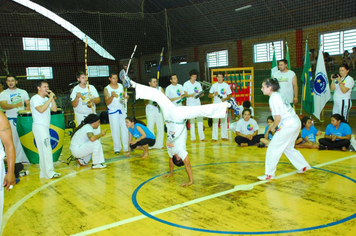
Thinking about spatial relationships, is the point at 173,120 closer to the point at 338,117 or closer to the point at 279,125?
the point at 279,125

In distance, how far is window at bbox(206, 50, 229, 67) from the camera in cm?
2174

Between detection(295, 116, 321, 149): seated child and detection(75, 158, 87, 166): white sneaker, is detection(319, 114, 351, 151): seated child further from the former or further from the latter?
detection(75, 158, 87, 166): white sneaker

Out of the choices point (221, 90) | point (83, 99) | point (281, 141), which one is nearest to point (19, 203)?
point (83, 99)

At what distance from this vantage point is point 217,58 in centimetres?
2238

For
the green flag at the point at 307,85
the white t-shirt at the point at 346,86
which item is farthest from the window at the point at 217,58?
the white t-shirt at the point at 346,86

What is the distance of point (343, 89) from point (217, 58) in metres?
15.5

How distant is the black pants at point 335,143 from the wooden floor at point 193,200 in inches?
10.0

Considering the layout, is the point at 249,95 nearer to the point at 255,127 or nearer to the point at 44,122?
the point at 255,127

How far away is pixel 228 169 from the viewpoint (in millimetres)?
Answer: 5965

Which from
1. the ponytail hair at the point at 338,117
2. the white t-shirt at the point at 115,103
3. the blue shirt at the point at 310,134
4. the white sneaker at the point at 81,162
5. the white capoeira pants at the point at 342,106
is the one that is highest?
the white t-shirt at the point at 115,103

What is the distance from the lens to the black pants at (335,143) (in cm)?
686

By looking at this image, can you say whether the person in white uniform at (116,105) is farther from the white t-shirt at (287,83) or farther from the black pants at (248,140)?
the white t-shirt at (287,83)

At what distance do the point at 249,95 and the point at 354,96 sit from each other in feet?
15.4

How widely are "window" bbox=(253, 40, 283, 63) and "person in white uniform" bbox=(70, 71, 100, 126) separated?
1356 cm
